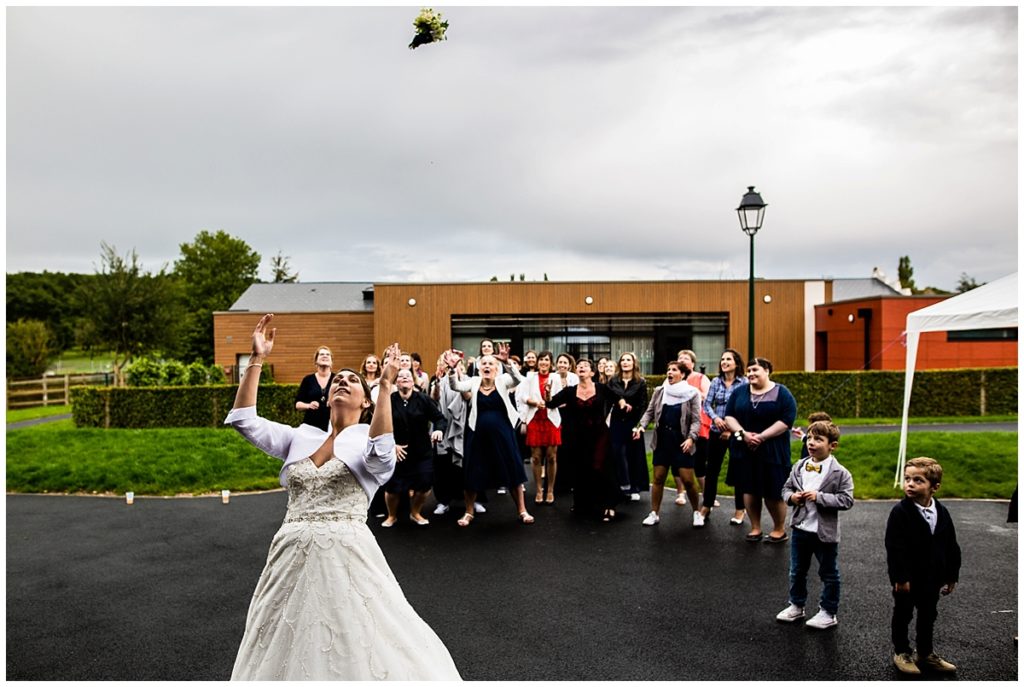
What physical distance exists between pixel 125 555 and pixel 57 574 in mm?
742

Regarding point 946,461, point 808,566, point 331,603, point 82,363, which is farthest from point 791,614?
point 82,363

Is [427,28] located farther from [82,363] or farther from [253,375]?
[82,363]

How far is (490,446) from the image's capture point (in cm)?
879

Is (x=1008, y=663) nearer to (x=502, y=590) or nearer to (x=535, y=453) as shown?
(x=502, y=590)

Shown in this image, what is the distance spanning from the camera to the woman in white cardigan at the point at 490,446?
8.75 metres

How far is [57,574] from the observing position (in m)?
6.89

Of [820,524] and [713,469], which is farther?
[713,469]

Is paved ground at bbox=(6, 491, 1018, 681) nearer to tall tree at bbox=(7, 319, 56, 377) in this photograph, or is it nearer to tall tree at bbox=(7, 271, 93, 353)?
tall tree at bbox=(7, 319, 56, 377)

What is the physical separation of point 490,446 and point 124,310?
27007 mm

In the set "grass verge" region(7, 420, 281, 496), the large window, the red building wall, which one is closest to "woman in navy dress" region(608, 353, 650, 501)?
"grass verge" region(7, 420, 281, 496)

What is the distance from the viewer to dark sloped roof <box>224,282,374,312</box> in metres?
38.2

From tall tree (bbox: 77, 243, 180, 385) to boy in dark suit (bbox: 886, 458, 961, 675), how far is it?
102 feet

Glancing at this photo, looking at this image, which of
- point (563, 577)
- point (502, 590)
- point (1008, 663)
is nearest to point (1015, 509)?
point (1008, 663)

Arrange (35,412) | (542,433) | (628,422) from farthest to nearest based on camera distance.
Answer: (35,412)
(542,433)
(628,422)
